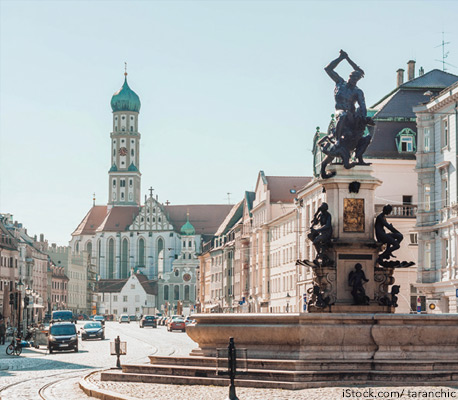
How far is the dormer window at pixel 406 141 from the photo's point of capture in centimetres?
6281

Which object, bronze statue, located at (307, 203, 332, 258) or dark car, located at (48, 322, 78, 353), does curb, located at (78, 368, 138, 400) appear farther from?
dark car, located at (48, 322, 78, 353)

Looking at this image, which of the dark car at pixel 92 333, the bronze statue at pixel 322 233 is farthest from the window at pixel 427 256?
the bronze statue at pixel 322 233

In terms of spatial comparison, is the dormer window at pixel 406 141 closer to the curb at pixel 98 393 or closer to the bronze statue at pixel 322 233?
the bronze statue at pixel 322 233

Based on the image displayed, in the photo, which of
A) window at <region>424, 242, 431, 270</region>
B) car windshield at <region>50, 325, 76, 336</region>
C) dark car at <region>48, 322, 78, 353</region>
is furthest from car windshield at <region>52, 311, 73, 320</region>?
window at <region>424, 242, 431, 270</region>

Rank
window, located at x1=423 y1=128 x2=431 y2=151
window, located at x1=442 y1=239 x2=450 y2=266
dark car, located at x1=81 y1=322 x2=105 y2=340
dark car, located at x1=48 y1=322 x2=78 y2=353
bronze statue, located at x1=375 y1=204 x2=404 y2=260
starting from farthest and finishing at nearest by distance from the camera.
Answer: dark car, located at x1=81 y1=322 x2=105 y2=340, window, located at x1=423 y1=128 x2=431 y2=151, window, located at x1=442 y1=239 x2=450 y2=266, dark car, located at x1=48 y1=322 x2=78 y2=353, bronze statue, located at x1=375 y1=204 x2=404 y2=260

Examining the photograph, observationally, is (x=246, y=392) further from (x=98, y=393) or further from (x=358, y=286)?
(x=358, y=286)

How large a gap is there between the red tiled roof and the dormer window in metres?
33.2

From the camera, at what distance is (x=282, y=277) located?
85938 mm

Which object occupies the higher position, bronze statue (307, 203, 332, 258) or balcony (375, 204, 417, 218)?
balcony (375, 204, 417, 218)

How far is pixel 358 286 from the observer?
22.9m

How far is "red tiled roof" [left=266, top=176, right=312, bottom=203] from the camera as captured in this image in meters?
96.7

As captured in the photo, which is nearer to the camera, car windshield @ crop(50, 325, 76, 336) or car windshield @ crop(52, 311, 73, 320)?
car windshield @ crop(50, 325, 76, 336)

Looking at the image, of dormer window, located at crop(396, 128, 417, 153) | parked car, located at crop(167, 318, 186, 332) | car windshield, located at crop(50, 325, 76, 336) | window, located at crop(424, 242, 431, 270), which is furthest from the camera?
parked car, located at crop(167, 318, 186, 332)

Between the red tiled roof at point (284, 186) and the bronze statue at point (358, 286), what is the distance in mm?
72858
